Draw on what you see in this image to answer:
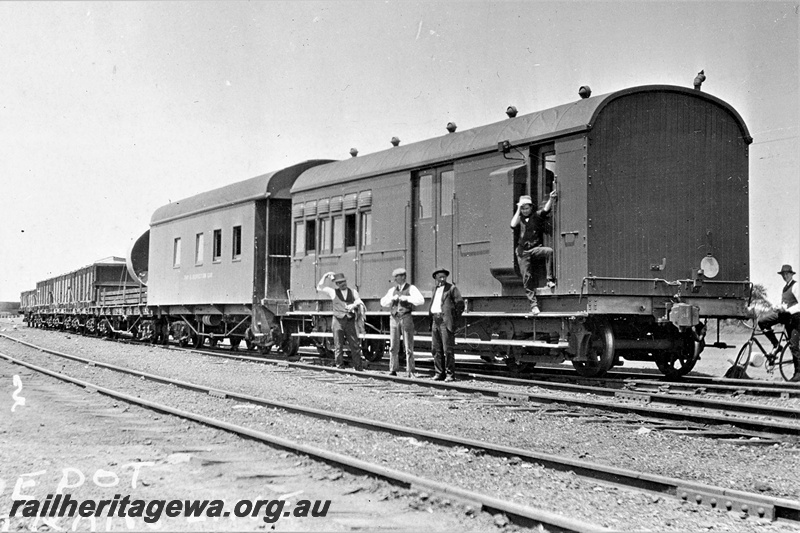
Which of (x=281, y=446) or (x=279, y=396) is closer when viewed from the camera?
(x=281, y=446)

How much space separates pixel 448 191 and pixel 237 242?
23.2ft

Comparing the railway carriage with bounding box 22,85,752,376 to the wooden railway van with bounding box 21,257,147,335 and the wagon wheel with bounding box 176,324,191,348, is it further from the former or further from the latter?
the wooden railway van with bounding box 21,257,147,335

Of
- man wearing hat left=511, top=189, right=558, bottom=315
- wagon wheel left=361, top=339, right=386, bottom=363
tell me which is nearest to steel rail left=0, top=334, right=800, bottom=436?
man wearing hat left=511, top=189, right=558, bottom=315

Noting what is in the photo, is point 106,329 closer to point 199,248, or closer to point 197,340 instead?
point 197,340

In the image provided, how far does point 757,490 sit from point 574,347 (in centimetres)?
580

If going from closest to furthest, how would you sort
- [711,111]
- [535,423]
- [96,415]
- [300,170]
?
[535,423] → [96,415] → [711,111] → [300,170]

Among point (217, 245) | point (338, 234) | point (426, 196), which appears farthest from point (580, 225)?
point (217, 245)

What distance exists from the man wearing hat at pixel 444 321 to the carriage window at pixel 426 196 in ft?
5.31

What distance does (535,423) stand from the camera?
8094 millimetres

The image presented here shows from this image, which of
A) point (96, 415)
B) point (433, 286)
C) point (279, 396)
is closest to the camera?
point (96, 415)

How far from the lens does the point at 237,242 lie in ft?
60.4

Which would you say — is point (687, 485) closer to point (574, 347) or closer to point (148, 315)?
point (574, 347)

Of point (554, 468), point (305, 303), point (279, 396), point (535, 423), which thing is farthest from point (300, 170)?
point (554, 468)

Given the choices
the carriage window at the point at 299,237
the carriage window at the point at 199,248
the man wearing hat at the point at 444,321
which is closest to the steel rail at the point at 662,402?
the man wearing hat at the point at 444,321
